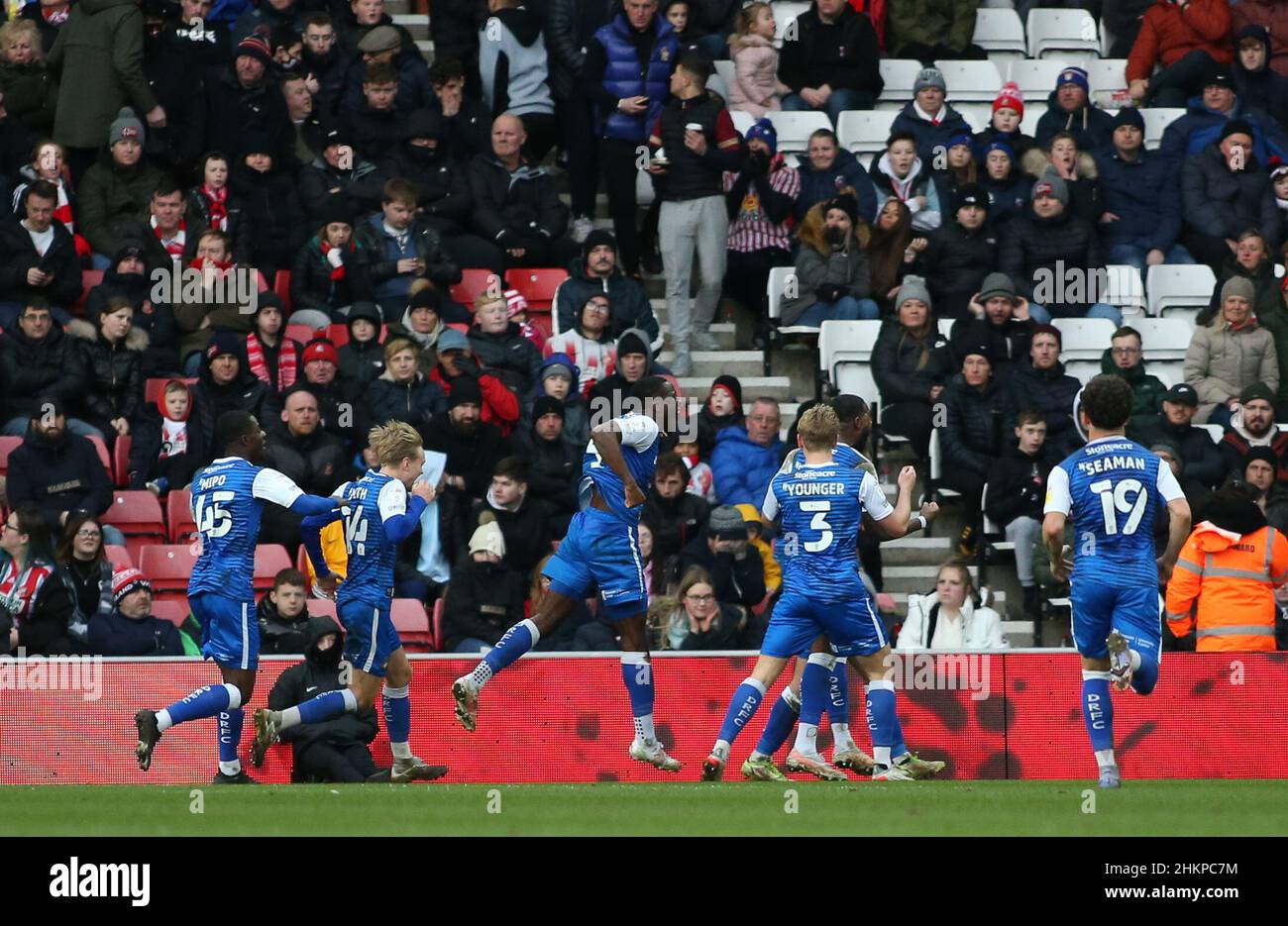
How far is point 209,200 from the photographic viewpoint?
18.4m

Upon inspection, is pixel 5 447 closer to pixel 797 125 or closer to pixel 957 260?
pixel 797 125

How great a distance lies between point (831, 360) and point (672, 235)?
1748 mm

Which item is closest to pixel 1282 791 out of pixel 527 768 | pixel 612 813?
pixel 612 813

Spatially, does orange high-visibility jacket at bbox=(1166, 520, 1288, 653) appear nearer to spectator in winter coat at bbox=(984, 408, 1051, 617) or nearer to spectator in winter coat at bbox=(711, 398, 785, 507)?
spectator in winter coat at bbox=(984, 408, 1051, 617)

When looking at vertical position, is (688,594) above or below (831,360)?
below

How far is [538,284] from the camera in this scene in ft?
62.8

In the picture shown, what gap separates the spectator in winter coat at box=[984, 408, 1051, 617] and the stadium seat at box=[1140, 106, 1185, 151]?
5.23 meters

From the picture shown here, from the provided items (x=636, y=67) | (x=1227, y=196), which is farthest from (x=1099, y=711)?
(x=636, y=67)

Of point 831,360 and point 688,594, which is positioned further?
point 831,360

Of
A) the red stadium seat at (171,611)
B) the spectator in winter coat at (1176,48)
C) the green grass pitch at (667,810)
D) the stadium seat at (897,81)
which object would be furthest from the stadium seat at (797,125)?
the green grass pitch at (667,810)

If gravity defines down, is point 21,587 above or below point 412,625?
above

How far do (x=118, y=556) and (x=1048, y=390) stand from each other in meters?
7.50

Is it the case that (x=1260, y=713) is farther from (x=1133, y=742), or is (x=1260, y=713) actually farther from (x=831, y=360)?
(x=831, y=360)

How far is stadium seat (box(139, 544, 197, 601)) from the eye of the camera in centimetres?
1628
